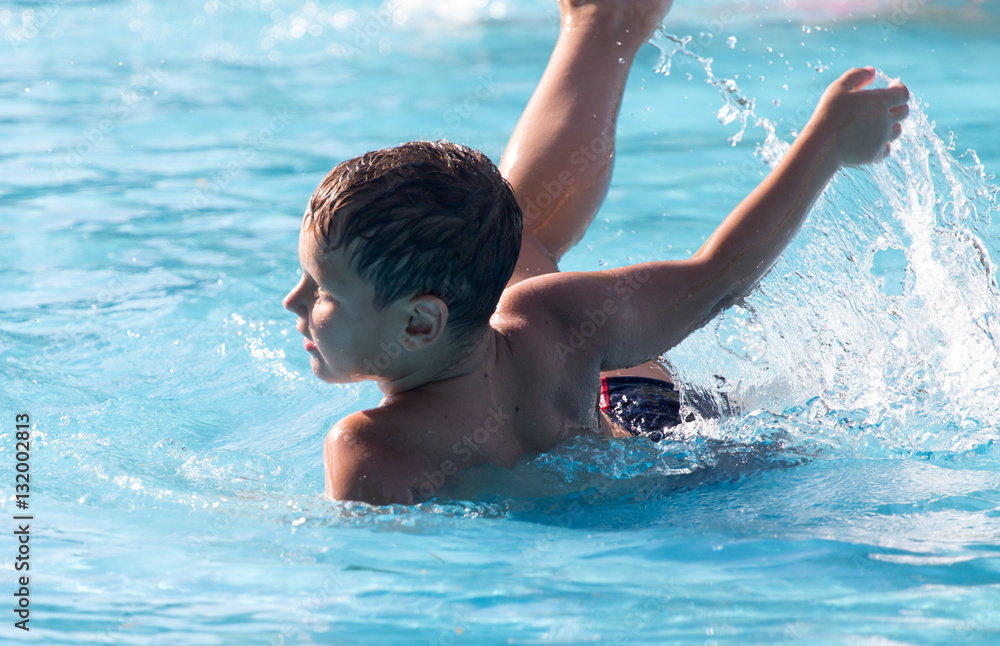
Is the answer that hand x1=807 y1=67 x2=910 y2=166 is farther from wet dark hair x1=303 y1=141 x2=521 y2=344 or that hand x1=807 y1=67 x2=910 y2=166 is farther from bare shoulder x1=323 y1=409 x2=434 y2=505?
bare shoulder x1=323 y1=409 x2=434 y2=505

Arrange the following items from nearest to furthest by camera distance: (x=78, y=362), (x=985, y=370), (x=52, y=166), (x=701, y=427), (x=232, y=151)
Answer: (x=701, y=427), (x=985, y=370), (x=78, y=362), (x=52, y=166), (x=232, y=151)

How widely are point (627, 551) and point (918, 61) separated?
634cm

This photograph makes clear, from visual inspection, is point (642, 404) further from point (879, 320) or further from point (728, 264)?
point (879, 320)

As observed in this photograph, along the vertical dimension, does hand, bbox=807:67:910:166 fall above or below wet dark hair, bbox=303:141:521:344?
above

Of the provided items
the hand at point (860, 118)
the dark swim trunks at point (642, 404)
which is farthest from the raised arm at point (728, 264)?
the dark swim trunks at point (642, 404)

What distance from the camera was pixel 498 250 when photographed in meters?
2.11

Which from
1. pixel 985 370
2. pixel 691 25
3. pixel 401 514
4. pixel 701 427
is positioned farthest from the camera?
pixel 691 25

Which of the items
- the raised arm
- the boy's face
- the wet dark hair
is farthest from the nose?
the raised arm

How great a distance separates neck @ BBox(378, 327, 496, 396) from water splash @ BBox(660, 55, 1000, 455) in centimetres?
86

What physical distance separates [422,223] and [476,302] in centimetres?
21

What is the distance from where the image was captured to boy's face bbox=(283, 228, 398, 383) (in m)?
2.04

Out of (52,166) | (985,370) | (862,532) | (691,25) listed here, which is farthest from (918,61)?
(862,532)

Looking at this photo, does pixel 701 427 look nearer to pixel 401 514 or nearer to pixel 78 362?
pixel 401 514

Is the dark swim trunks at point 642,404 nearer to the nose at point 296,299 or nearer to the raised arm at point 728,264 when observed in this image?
the raised arm at point 728,264
